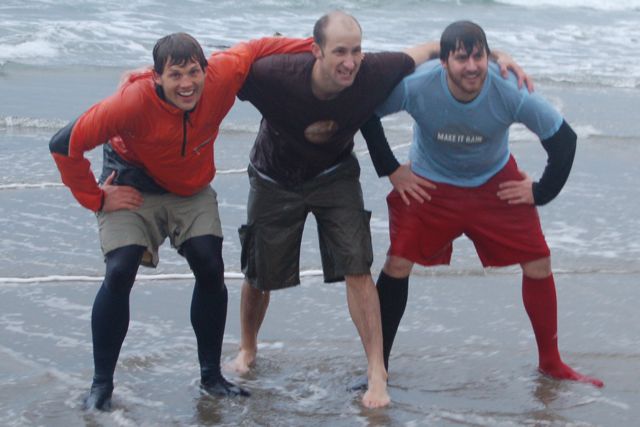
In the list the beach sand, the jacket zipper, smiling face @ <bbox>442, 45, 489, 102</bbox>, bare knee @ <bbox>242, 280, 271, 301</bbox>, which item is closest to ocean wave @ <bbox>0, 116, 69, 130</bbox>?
A: the beach sand

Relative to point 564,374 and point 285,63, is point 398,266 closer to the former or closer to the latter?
point 564,374

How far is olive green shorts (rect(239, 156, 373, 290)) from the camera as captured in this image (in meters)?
5.25

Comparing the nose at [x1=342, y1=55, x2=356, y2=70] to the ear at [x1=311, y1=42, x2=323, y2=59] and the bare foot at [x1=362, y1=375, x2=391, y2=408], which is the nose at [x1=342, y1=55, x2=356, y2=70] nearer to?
the ear at [x1=311, y1=42, x2=323, y2=59]

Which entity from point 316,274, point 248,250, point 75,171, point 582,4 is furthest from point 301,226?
point 582,4

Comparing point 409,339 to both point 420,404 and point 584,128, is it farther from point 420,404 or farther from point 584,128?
point 584,128

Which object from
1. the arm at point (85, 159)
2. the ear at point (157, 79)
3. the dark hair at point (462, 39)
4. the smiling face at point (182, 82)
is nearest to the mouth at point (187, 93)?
the smiling face at point (182, 82)

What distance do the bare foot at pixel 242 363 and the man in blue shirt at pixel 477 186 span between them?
674 millimetres

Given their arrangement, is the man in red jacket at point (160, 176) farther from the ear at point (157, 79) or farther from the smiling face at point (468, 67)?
the smiling face at point (468, 67)

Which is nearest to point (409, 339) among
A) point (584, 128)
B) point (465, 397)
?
point (465, 397)

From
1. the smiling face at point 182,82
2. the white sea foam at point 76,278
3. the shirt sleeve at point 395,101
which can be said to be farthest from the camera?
the white sea foam at point 76,278

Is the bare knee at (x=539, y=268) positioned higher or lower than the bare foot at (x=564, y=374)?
higher

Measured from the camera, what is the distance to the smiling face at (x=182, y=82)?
4.70 meters

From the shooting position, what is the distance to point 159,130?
481 cm

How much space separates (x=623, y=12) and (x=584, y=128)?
16948mm
